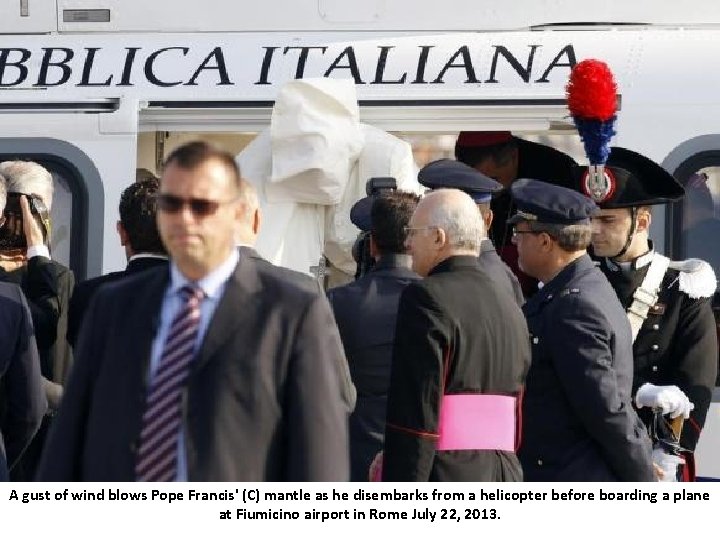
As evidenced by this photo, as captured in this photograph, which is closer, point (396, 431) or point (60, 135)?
point (396, 431)

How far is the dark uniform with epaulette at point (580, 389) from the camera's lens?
4.86m

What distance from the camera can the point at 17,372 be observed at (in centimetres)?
495

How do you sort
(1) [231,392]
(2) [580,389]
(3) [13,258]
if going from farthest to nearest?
(3) [13,258] → (2) [580,389] → (1) [231,392]

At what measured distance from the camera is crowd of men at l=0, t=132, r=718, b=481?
3.43 meters

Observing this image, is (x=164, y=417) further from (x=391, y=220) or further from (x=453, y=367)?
(x=391, y=220)

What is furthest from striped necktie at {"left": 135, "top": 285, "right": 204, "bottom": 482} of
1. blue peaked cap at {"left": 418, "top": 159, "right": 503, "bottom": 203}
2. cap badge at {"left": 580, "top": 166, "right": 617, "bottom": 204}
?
cap badge at {"left": 580, "top": 166, "right": 617, "bottom": 204}

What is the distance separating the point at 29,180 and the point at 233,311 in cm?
319

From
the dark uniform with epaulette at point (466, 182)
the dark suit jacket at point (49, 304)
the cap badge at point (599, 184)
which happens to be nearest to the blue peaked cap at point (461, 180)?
the dark uniform with epaulette at point (466, 182)

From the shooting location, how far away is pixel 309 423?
3424 millimetres

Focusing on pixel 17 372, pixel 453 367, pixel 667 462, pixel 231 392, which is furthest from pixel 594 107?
pixel 231 392

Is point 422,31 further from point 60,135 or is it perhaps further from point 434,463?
point 434,463

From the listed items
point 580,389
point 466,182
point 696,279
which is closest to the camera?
point 580,389

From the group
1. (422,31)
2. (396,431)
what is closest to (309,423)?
(396,431)
